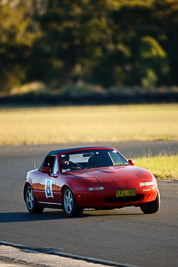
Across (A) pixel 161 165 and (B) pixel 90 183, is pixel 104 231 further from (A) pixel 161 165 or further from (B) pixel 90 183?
(A) pixel 161 165

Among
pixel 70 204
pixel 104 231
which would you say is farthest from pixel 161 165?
pixel 104 231

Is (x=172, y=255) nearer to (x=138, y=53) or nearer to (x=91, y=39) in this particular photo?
(x=138, y=53)

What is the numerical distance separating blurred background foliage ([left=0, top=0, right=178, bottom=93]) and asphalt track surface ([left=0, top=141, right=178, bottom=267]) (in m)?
78.7

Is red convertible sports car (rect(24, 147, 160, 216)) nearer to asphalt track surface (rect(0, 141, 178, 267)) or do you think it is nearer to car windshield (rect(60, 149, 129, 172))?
car windshield (rect(60, 149, 129, 172))

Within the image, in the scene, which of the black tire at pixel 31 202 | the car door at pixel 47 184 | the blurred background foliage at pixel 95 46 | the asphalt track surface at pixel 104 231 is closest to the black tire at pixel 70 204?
the asphalt track surface at pixel 104 231

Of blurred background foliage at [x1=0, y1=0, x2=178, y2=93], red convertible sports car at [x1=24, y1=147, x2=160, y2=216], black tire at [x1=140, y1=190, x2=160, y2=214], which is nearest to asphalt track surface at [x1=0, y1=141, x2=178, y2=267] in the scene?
black tire at [x1=140, y1=190, x2=160, y2=214]

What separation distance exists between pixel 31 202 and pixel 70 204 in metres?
1.73

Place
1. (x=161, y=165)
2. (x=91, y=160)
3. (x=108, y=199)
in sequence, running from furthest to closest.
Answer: (x=161, y=165) → (x=91, y=160) → (x=108, y=199)

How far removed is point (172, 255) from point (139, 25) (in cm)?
9343

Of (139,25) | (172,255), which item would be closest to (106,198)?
(172,255)

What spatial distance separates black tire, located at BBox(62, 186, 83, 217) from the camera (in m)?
12.0

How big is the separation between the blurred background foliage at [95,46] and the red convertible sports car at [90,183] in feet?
258

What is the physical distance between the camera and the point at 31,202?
45.1 feet

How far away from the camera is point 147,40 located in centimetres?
9356
